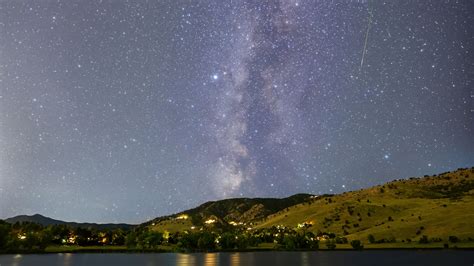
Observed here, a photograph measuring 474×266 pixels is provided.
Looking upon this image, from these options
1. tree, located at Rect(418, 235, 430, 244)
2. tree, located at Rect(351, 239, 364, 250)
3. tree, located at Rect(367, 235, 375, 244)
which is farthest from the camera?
tree, located at Rect(367, 235, 375, 244)

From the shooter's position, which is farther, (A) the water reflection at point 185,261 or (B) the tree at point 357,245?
(B) the tree at point 357,245

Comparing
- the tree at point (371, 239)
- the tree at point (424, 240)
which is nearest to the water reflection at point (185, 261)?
the tree at point (371, 239)

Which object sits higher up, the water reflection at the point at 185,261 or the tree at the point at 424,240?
the tree at the point at 424,240

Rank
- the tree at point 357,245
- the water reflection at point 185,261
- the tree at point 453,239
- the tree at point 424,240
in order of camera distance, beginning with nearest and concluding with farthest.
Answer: the water reflection at point 185,261 → the tree at point 453,239 → the tree at point 424,240 → the tree at point 357,245

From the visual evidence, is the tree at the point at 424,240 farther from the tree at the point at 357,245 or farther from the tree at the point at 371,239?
the tree at the point at 357,245

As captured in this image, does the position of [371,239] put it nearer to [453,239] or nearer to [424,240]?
[424,240]

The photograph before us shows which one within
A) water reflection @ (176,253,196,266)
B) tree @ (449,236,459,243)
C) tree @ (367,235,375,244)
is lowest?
water reflection @ (176,253,196,266)

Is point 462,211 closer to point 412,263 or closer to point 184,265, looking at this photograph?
point 412,263

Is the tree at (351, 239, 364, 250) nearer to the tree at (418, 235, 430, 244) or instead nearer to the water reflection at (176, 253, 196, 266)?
the tree at (418, 235, 430, 244)

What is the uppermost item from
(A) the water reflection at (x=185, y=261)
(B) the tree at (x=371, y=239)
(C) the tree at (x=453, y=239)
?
(B) the tree at (x=371, y=239)

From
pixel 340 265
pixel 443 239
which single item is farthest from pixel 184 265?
pixel 443 239

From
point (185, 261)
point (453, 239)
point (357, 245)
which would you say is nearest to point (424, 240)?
point (453, 239)

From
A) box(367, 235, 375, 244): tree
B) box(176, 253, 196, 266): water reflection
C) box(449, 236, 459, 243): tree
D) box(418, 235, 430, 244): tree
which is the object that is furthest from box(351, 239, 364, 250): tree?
box(176, 253, 196, 266): water reflection

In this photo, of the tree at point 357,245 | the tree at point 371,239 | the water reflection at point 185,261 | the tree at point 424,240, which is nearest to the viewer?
the water reflection at point 185,261
